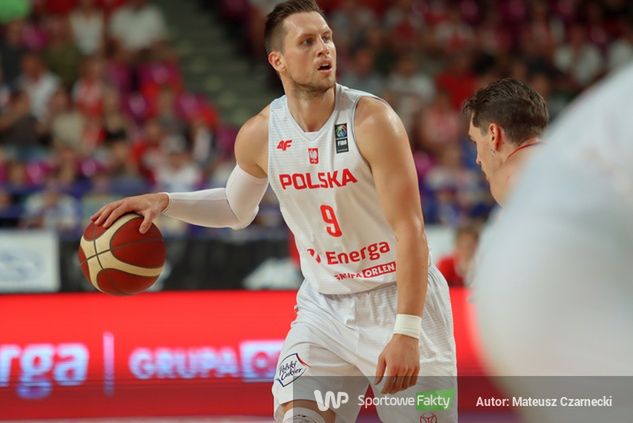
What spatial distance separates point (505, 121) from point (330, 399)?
4.12 ft

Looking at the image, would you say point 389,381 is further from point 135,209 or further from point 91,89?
point 91,89

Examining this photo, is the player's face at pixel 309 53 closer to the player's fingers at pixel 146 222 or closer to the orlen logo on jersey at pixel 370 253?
the orlen logo on jersey at pixel 370 253

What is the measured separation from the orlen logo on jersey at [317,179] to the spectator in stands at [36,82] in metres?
8.19

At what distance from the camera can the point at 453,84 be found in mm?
13602

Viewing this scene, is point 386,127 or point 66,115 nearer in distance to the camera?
point 386,127

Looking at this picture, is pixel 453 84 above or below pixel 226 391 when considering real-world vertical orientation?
above

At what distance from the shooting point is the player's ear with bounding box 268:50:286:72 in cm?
418

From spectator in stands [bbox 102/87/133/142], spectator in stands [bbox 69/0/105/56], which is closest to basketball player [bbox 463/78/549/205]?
spectator in stands [bbox 102/87/133/142]

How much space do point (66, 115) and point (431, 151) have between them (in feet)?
13.7

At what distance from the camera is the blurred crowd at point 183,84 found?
10.9 m

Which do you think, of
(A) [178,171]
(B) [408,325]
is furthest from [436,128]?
(B) [408,325]

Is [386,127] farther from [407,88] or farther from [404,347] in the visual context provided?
[407,88]

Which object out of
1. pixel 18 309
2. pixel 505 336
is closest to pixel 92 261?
pixel 505 336

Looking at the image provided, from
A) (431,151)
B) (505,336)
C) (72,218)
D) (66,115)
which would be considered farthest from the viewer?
(431,151)
